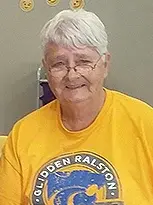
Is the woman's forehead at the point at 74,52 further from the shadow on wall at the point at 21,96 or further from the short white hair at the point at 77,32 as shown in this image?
the shadow on wall at the point at 21,96

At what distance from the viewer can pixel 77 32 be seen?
1689 millimetres

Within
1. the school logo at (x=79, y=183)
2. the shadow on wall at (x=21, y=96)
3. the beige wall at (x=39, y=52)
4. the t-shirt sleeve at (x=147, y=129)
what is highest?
the beige wall at (x=39, y=52)

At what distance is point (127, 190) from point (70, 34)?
0.51m

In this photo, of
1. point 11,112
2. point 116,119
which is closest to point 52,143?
point 116,119

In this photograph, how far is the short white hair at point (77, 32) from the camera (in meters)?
1.69

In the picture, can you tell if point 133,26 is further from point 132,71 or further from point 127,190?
point 127,190

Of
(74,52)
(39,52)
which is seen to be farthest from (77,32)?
(39,52)

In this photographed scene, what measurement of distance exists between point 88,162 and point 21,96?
5.61 ft

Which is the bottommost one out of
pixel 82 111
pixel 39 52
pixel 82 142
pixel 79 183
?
pixel 79 183

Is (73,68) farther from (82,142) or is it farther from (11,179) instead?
(11,179)

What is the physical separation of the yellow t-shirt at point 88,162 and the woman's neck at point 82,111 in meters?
0.02

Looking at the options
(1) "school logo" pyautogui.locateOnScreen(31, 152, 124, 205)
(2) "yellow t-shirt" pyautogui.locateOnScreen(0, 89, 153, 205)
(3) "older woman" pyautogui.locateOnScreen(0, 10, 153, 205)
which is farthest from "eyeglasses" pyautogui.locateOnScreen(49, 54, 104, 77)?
(1) "school logo" pyautogui.locateOnScreen(31, 152, 124, 205)

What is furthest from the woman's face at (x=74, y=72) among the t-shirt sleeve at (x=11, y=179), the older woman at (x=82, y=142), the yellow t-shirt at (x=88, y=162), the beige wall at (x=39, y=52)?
the beige wall at (x=39, y=52)

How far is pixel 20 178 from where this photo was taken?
69.9 inches
